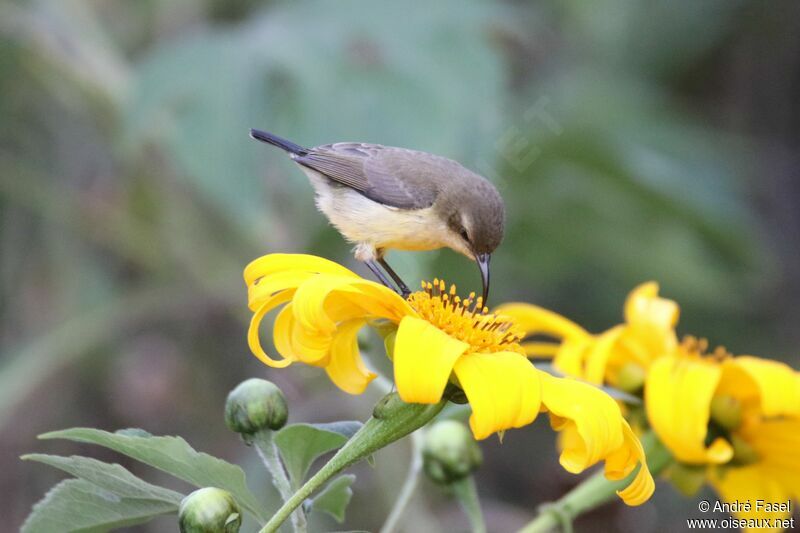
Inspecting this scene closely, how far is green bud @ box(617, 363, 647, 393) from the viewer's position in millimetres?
2166

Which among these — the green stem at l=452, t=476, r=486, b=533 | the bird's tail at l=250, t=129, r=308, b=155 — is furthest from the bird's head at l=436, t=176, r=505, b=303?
the green stem at l=452, t=476, r=486, b=533

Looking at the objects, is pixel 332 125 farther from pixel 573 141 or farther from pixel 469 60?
pixel 573 141

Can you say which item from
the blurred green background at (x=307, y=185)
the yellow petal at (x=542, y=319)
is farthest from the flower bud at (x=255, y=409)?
the blurred green background at (x=307, y=185)

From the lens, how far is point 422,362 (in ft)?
4.71

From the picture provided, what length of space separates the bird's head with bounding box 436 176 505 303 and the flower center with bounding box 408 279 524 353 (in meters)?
0.98

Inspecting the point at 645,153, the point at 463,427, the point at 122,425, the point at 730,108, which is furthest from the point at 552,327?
the point at 730,108

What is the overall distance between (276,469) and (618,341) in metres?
0.90

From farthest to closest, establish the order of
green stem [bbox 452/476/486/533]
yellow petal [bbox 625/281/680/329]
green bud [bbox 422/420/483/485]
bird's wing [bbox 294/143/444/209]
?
bird's wing [bbox 294/143/444/209]
yellow petal [bbox 625/281/680/329]
green bud [bbox 422/420/483/485]
green stem [bbox 452/476/486/533]

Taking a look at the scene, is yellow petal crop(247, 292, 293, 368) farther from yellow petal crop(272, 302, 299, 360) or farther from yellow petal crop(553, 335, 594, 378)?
yellow petal crop(553, 335, 594, 378)

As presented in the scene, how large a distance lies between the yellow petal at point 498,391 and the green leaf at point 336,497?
0.71ft

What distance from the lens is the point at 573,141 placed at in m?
4.11

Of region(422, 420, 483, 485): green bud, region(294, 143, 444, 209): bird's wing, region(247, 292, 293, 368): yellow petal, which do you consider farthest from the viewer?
region(294, 143, 444, 209): bird's wing

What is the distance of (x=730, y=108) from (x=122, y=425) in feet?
10.7

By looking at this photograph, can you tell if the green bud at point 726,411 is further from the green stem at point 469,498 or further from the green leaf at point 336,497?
the green leaf at point 336,497
